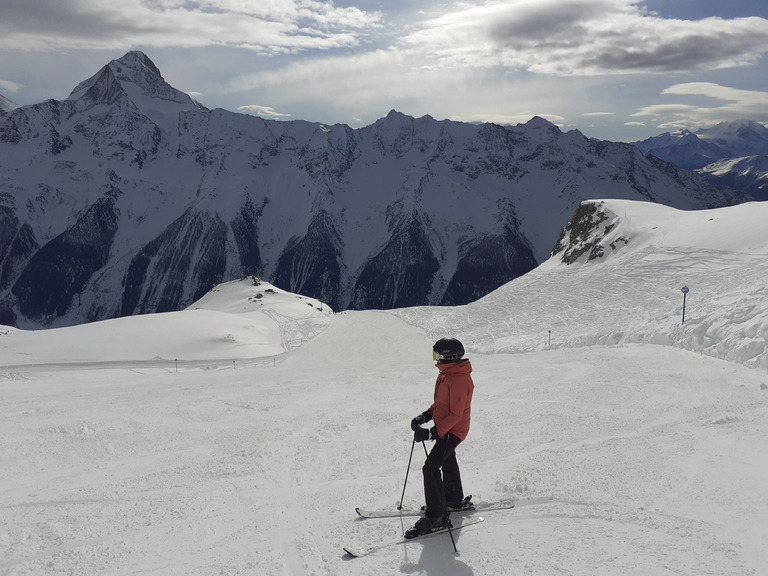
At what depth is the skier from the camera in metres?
6.80

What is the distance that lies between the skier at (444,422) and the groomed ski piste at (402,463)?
1.29ft

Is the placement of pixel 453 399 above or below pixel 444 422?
above

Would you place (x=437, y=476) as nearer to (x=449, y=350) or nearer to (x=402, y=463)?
(x=449, y=350)

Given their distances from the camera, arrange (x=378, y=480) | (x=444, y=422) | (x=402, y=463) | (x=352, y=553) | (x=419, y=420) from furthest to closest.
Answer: (x=402, y=463) < (x=378, y=480) < (x=419, y=420) < (x=444, y=422) < (x=352, y=553)

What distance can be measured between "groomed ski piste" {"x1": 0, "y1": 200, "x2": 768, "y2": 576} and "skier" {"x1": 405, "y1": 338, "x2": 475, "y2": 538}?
0.39 m

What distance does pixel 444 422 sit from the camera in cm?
688

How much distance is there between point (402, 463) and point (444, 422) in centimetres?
309

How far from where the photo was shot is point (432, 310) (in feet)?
161

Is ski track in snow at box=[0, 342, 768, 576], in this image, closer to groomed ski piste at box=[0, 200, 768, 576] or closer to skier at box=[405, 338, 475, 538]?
groomed ski piste at box=[0, 200, 768, 576]

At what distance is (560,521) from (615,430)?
173 inches

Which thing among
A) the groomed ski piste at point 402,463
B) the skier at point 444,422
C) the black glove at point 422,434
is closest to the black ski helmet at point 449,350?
the skier at point 444,422

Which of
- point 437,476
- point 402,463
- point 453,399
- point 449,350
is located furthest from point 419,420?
point 402,463

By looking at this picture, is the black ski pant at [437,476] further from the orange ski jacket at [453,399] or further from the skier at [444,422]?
the orange ski jacket at [453,399]

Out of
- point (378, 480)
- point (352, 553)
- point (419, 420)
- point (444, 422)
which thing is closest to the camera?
point (352, 553)
